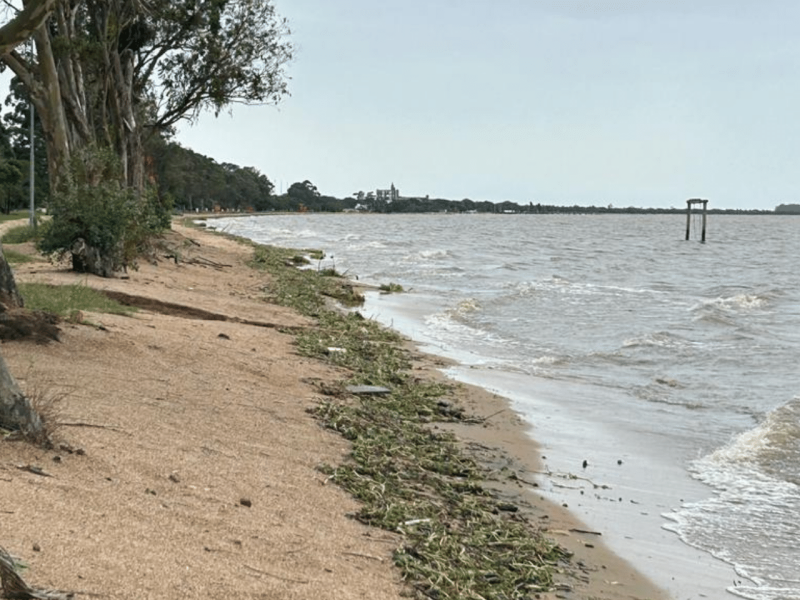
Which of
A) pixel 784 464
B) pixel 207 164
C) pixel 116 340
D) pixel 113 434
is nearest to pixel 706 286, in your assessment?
pixel 784 464

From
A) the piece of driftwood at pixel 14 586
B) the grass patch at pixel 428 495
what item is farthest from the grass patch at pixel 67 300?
the piece of driftwood at pixel 14 586

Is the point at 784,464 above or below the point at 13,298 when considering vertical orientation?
below

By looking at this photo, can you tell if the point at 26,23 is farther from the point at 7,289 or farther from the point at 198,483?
the point at 198,483

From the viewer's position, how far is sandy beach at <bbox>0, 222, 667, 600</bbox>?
419cm

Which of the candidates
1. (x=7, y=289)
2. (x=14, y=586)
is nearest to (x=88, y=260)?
(x=7, y=289)

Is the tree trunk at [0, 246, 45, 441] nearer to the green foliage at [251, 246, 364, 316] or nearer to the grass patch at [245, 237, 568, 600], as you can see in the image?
the grass patch at [245, 237, 568, 600]

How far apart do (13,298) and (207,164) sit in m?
125

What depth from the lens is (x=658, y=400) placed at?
1186cm

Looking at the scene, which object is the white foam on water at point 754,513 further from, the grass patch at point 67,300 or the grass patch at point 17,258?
the grass patch at point 17,258

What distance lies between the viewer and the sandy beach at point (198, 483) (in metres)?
4.19

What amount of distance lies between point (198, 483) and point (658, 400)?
761 centimetres

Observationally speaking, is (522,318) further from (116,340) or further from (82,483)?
(82,483)

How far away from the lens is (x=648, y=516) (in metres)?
7.09

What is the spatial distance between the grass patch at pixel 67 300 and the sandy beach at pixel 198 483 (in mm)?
381
